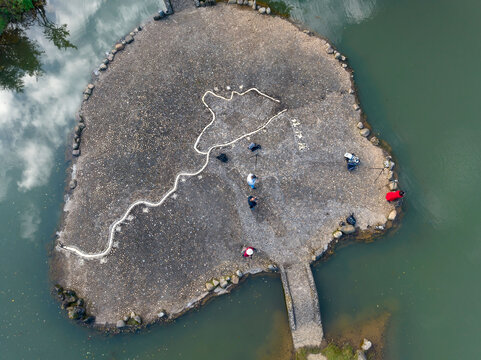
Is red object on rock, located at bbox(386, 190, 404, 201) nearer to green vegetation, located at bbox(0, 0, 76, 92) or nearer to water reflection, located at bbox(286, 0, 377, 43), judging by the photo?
water reflection, located at bbox(286, 0, 377, 43)

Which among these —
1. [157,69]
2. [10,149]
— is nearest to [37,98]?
[10,149]

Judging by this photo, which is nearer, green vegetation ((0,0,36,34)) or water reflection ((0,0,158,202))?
water reflection ((0,0,158,202))

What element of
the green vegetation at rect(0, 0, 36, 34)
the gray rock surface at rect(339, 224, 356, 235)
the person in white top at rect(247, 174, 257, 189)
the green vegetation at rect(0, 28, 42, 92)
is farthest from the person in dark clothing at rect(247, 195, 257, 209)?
the green vegetation at rect(0, 0, 36, 34)

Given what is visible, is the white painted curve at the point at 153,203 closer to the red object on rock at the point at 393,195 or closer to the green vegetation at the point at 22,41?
the red object on rock at the point at 393,195

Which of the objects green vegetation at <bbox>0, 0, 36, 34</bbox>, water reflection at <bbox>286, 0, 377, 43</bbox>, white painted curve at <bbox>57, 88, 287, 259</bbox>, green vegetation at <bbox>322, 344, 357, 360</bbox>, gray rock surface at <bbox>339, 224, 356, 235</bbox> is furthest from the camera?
water reflection at <bbox>286, 0, 377, 43</bbox>

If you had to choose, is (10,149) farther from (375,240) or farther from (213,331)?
(375,240)
